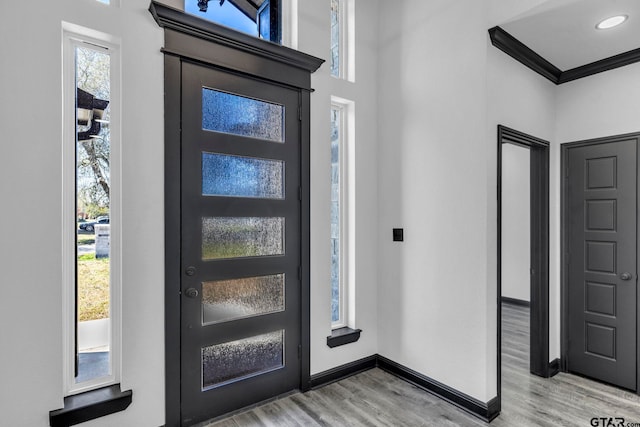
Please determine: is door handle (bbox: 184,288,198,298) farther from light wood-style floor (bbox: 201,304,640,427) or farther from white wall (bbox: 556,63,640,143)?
white wall (bbox: 556,63,640,143)

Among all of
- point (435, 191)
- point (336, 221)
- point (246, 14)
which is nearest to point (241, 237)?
point (336, 221)

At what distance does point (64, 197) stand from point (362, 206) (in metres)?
2.21

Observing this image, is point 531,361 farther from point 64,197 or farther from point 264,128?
point 64,197

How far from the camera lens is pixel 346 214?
317cm

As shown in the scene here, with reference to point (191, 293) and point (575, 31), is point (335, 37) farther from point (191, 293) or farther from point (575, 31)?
point (191, 293)

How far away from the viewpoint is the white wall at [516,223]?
5.37 metres

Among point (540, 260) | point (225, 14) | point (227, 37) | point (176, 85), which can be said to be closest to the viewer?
point (176, 85)

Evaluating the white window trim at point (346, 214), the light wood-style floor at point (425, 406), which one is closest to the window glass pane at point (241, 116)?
the white window trim at point (346, 214)

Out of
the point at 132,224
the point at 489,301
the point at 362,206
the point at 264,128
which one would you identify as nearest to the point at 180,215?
the point at 132,224

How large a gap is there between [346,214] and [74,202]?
2.04m

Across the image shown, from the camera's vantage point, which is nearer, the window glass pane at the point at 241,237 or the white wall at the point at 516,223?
the window glass pane at the point at 241,237

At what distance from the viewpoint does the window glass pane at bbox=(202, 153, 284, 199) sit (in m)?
2.37

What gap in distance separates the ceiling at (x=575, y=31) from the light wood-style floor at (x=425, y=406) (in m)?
2.74

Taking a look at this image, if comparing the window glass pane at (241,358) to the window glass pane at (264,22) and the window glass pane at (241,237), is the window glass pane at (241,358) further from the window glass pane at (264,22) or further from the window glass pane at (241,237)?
the window glass pane at (264,22)
